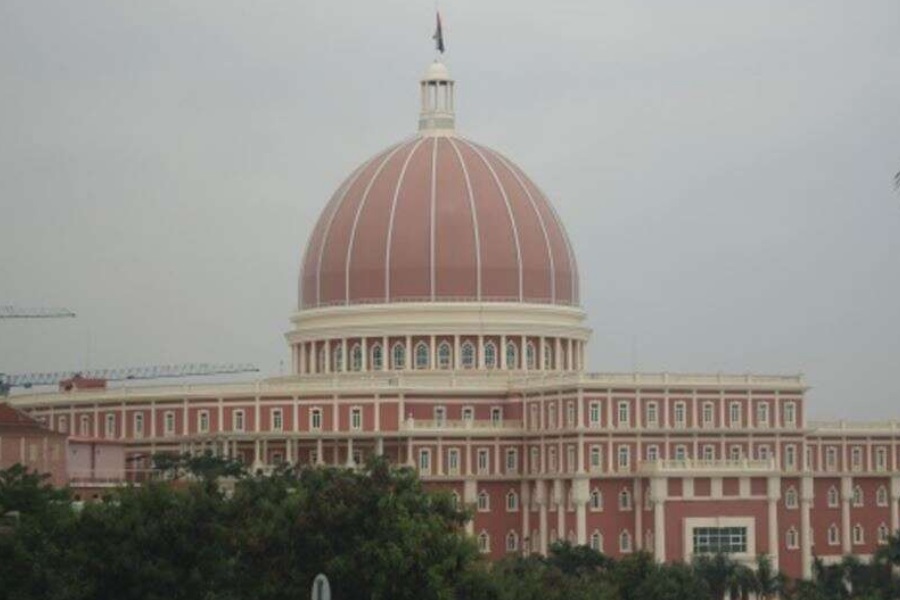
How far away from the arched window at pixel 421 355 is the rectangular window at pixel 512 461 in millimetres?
5929

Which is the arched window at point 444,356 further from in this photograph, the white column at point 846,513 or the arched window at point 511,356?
the white column at point 846,513

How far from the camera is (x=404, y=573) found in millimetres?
79562

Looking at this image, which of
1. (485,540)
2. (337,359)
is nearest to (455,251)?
(337,359)

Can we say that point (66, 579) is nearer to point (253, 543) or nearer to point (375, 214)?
point (253, 543)

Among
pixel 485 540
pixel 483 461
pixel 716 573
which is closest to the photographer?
pixel 716 573

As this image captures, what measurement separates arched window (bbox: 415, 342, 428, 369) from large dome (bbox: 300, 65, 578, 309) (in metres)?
2.10

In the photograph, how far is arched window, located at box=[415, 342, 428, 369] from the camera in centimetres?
14538

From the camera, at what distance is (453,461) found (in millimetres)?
141125

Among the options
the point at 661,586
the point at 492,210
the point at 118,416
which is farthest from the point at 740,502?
the point at 661,586

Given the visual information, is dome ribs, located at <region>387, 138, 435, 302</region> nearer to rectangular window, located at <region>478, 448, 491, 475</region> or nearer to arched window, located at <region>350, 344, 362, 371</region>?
arched window, located at <region>350, 344, 362, 371</region>

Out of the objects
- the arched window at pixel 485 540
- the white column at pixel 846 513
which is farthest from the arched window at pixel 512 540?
the white column at pixel 846 513

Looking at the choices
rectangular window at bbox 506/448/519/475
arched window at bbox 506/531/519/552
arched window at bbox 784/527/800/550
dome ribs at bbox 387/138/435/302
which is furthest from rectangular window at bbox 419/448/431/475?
arched window at bbox 784/527/800/550

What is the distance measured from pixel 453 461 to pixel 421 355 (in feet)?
21.3

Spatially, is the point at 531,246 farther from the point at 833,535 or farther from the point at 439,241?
the point at 833,535
